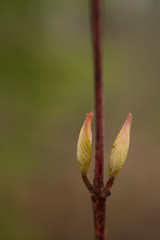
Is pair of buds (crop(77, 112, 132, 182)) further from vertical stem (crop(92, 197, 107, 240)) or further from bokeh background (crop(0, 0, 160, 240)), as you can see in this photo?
bokeh background (crop(0, 0, 160, 240))

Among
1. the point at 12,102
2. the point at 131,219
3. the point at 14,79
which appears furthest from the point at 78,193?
the point at 14,79

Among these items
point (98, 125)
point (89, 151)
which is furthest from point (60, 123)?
Result: point (98, 125)

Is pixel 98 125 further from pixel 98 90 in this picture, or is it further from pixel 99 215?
pixel 99 215

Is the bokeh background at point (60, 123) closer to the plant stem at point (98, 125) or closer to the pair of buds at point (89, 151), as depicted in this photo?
the pair of buds at point (89, 151)

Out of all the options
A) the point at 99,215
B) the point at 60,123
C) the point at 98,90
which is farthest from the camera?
the point at 60,123

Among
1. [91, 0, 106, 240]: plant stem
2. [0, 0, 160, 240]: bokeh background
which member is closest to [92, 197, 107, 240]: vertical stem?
[91, 0, 106, 240]: plant stem

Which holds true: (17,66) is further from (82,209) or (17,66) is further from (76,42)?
(82,209)
